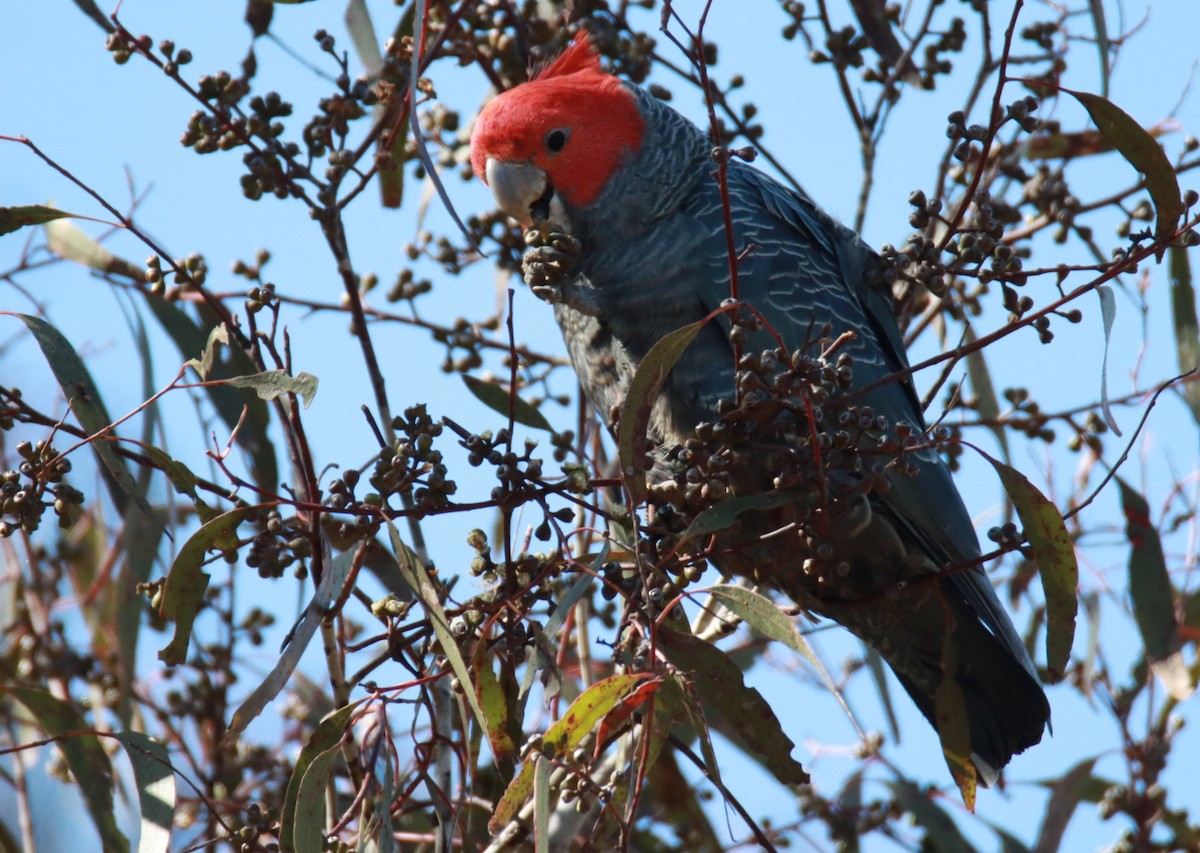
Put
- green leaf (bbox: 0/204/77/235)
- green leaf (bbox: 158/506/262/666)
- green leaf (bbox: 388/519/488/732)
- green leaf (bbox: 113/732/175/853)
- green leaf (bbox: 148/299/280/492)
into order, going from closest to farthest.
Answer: green leaf (bbox: 388/519/488/732)
green leaf (bbox: 158/506/262/666)
green leaf (bbox: 113/732/175/853)
green leaf (bbox: 0/204/77/235)
green leaf (bbox: 148/299/280/492)

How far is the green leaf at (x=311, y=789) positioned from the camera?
1531 mm

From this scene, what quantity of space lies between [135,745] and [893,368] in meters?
1.50

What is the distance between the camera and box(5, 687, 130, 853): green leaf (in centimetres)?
202

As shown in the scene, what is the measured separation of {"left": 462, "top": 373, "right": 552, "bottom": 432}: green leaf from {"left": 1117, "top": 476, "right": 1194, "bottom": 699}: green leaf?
119cm

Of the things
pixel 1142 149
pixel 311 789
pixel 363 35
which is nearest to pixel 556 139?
pixel 363 35

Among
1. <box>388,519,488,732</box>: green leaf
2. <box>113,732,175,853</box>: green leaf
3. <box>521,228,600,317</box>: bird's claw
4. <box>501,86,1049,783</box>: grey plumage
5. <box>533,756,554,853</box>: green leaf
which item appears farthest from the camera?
<box>501,86,1049,783</box>: grey plumage

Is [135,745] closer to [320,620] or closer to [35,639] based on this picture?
[320,620]

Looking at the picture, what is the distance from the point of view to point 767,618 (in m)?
1.58

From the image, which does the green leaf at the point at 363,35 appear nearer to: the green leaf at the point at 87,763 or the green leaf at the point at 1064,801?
the green leaf at the point at 87,763

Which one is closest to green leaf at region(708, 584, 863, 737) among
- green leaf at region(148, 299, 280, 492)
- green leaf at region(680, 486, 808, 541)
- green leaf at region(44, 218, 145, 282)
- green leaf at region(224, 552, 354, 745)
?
green leaf at region(680, 486, 808, 541)

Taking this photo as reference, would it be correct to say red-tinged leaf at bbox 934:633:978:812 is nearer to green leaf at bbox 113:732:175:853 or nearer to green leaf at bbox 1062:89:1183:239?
green leaf at bbox 1062:89:1183:239

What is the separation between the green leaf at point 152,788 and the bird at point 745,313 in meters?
0.86

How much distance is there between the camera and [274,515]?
1.70 meters

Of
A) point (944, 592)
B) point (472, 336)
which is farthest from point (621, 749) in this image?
point (472, 336)
